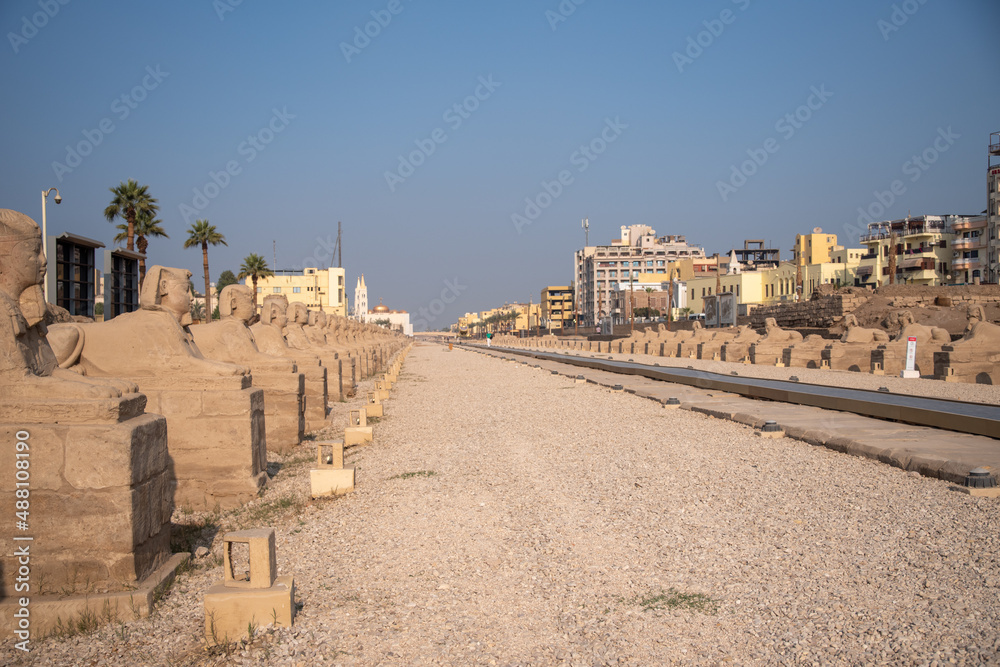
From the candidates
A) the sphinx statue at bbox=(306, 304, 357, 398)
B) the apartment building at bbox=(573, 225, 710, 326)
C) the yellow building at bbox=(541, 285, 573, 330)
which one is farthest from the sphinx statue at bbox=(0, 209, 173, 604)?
the yellow building at bbox=(541, 285, 573, 330)

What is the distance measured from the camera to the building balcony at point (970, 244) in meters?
65.1

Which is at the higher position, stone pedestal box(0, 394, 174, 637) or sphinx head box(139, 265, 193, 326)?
sphinx head box(139, 265, 193, 326)

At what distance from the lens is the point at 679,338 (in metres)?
37.9

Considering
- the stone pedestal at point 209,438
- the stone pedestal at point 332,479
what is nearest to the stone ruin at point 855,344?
the stone pedestal at point 332,479

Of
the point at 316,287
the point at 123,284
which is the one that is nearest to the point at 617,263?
the point at 316,287

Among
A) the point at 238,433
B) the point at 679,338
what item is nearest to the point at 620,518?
the point at 238,433

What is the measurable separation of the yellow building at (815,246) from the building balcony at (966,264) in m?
25.8

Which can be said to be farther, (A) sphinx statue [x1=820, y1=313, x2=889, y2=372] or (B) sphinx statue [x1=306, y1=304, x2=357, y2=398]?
(A) sphinx statue [x1=820, y1=313, x2=889, y2=372]

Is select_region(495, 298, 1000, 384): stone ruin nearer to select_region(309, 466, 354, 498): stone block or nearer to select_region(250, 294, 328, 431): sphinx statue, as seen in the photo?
select_region(250, 294, 328, 431): sphinx statue

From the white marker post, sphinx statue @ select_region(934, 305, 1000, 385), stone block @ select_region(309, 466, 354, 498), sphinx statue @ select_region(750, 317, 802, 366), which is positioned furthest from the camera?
sphinx statue @ select_region(750, 317, 802, 366)

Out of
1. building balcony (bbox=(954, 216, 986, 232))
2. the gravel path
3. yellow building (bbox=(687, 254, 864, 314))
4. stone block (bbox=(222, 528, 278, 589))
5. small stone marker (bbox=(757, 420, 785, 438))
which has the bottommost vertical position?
the gravel path

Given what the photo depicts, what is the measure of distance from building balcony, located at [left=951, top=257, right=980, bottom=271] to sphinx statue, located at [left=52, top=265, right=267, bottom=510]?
7395 cm

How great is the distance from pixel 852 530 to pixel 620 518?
1.72 m

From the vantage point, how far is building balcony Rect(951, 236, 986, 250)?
65.1 metres
